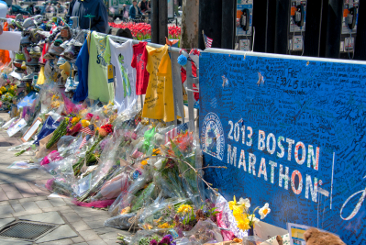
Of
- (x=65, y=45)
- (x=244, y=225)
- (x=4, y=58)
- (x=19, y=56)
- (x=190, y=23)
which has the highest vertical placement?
(x=190, y=23)

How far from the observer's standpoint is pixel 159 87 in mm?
4836

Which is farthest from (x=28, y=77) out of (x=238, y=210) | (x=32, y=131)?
(x=238, y=210)

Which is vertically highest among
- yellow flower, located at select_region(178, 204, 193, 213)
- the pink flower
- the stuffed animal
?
the stuffed animal

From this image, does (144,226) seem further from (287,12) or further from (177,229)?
(287,12)

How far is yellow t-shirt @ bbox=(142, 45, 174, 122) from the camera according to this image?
15.1ft

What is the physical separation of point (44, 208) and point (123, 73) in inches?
91.8

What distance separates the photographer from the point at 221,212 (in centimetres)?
363

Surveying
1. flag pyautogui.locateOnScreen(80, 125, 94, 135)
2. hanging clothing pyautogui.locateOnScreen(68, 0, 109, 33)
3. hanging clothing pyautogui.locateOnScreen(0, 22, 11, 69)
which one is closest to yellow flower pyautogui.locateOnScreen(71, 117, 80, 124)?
flag pyautogui.locateOnScreen(80, 125, 94, 135)

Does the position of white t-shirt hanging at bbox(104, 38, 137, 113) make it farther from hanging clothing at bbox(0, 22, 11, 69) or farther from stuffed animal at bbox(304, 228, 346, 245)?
hanging clothing at bbox(0, 22, 11, 69)

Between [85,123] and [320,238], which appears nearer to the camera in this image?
[320,238]

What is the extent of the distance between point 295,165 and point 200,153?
1.37m

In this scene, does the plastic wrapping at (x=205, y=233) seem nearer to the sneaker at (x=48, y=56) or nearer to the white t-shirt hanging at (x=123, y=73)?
the white t-shirt hanging at (x=123, y=73)

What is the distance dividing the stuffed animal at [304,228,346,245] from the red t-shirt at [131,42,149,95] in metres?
3.26

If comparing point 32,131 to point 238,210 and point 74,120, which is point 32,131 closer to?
point 74,120
